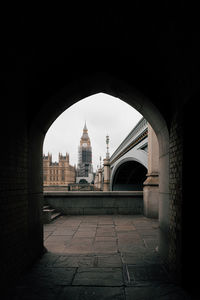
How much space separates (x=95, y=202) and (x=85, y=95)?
18.1ft

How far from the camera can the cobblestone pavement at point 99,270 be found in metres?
2.64

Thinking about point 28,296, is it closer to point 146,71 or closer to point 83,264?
point 83,264

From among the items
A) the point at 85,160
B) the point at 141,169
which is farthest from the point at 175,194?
the point at 85,160

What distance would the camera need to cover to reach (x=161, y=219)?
387 centimetres

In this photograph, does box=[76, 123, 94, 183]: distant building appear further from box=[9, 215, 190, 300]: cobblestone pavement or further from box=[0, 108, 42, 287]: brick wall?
box=[0, 108, 42, 287]: brick wall

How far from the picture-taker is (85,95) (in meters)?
4.24

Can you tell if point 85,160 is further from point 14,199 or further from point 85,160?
point 14,199

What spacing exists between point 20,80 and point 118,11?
174 cm

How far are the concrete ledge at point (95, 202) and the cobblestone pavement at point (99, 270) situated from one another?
9.04 ft

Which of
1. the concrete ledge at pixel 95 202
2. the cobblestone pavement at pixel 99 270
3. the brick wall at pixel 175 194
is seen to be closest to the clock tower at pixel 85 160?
the concrete ledge at pixel 95 202

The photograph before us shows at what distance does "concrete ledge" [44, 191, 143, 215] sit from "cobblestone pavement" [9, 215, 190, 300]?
108 inches

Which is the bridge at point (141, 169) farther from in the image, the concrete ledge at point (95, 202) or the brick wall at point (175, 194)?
the brick wall at point (175, 194)

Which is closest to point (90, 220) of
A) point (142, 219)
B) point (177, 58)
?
point (142, 219)

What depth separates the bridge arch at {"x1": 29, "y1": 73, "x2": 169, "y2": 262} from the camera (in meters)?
3.61
